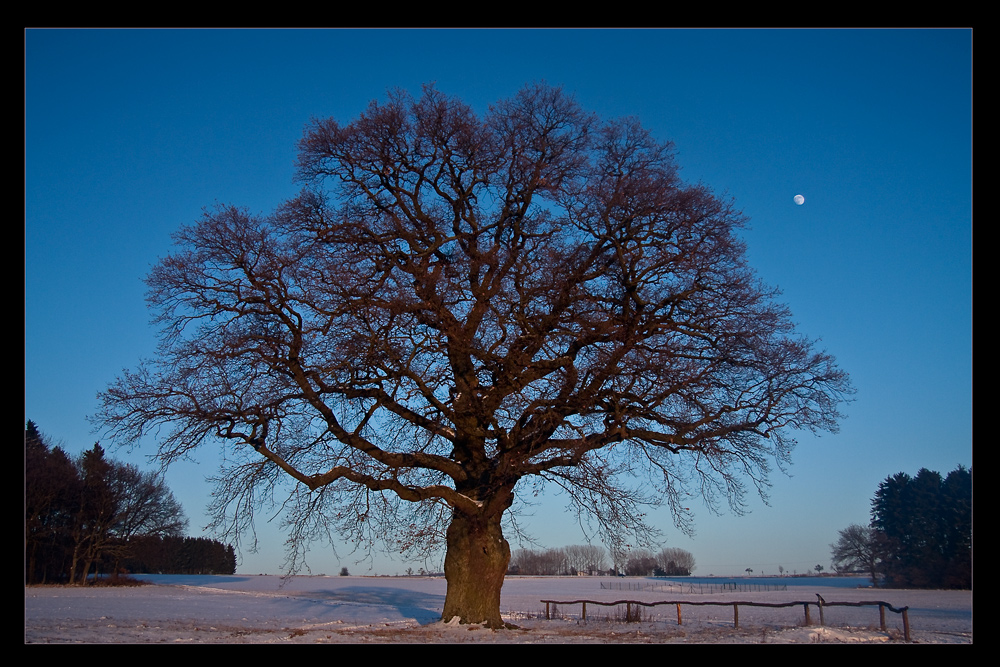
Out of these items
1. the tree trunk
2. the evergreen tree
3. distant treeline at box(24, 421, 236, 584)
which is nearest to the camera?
the tree trunk

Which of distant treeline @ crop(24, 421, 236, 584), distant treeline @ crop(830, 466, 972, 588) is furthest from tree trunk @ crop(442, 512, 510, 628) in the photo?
distant treeline @ crop(24, 421, 236, 584)

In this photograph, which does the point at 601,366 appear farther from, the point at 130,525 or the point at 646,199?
the point at 130,525

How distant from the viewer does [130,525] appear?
48344mm

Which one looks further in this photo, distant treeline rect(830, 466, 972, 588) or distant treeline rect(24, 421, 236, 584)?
distant treeline rect(24, 421, 236, 584)

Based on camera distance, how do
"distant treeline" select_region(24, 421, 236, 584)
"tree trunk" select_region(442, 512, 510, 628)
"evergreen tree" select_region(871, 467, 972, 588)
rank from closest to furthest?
"tree trunk" select_region(442, 512, 510, 628) → "evergreen tree" select_region(871, 467, 972, 588) → "distant treeline" select_region(24, 421, 236, 584)

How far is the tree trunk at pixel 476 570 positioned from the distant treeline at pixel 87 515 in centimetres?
3225

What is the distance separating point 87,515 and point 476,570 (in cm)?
4097

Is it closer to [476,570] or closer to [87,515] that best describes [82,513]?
[87,515]

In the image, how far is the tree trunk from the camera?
1473cm

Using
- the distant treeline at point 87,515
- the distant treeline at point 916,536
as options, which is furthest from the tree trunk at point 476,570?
the distant treeline at point 87,515

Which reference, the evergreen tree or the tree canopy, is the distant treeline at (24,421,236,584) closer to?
the tree canopy

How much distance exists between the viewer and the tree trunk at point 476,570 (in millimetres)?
14727

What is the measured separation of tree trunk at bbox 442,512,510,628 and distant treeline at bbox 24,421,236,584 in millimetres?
32250
